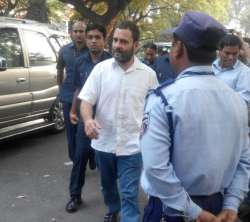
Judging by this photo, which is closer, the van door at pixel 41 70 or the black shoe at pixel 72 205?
the black shoe at pixel 72 205

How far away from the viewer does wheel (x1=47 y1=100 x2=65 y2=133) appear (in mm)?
8633

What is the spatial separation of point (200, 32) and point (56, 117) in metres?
6.89

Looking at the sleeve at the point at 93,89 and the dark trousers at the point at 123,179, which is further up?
the sleeve at the point at 93,89

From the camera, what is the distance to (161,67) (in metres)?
6.31

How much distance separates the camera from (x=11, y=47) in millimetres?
7281

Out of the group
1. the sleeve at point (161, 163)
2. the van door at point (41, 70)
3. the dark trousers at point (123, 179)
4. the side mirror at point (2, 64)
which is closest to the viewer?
the sleeve at point (161, 163)

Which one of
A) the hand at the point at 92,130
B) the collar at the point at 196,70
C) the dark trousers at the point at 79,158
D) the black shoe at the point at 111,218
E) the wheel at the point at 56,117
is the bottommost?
the wheel at the point at 56,117

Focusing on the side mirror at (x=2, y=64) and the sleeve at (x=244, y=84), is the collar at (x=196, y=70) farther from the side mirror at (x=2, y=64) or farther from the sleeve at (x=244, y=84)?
the side mirror at (x=2, y=64)

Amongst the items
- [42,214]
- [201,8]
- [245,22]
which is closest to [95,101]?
[42,214]

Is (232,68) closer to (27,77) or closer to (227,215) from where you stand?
(227,215)

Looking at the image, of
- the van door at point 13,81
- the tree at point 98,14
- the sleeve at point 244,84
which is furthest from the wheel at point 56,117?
the tree at point 98,14

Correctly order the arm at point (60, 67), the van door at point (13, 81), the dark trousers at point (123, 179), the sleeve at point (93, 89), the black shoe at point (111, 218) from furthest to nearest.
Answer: the van door at point (13, 81) → the arm at point (60, 67) → the black shoe at point (111, 218) → the sleeve at point (93, 89) → the dark trousers at point (123, 179)

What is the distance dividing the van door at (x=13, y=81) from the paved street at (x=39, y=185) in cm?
65

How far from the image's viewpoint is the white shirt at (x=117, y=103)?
4.02 meters
